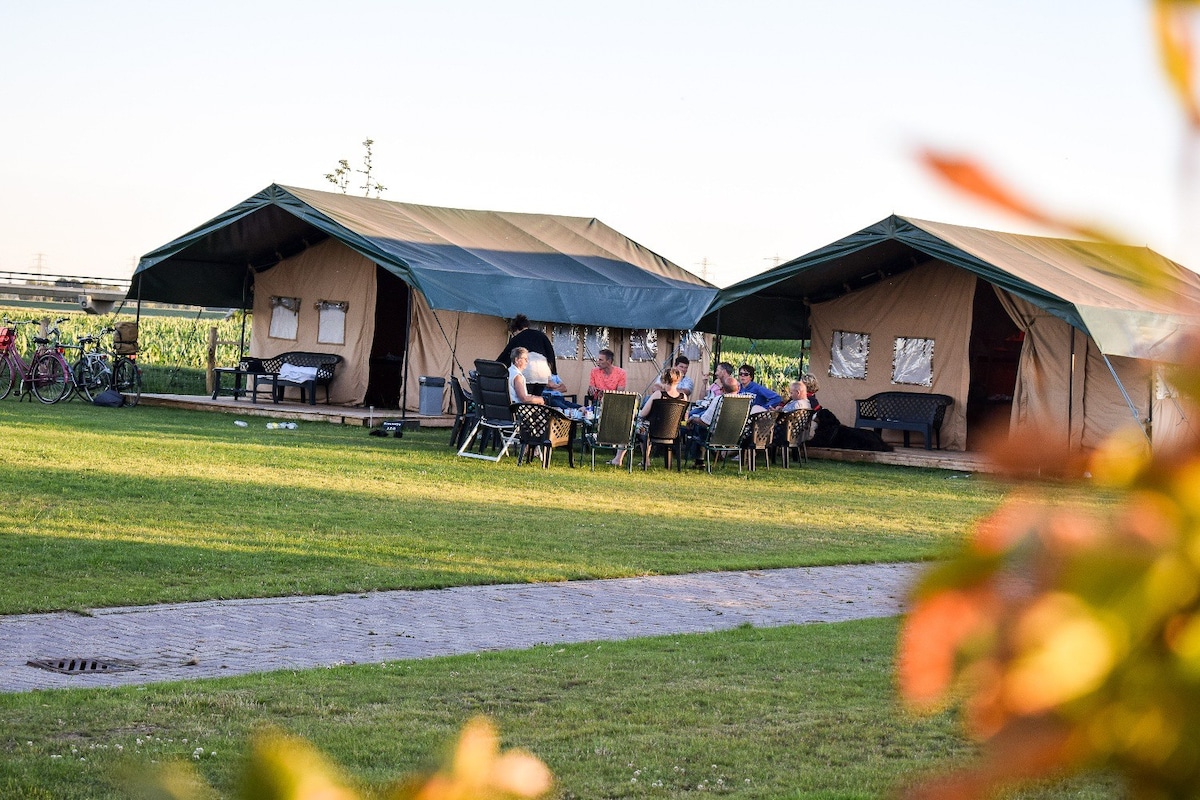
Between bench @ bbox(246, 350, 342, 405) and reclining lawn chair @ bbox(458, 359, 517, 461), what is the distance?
7879 mm

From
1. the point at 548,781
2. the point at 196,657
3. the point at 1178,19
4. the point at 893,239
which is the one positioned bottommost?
the point at 196,657

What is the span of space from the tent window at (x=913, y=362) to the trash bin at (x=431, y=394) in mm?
7536

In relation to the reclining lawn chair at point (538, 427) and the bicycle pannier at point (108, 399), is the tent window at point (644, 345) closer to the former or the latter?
the bicycle pannier at point (108, 399)

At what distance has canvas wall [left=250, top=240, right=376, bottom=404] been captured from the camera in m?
25.5

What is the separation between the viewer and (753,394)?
19.5 metres

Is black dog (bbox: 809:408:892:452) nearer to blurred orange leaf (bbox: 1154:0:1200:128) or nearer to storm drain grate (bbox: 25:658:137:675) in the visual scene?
storm drain grate (bbox: 25:658:137:675)

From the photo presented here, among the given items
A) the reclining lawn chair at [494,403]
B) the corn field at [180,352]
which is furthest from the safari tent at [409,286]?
the reclining lawn chair at [494,403]

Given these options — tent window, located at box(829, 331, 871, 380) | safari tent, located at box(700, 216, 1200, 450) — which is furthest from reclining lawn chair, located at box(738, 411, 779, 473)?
tent window, located at box(829, 331, 871, 380)

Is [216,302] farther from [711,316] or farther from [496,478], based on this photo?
[496,478]

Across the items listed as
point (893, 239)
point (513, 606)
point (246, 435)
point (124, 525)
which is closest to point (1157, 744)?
point (513, 606)

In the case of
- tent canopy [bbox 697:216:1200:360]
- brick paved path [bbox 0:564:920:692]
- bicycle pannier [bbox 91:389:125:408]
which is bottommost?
brick paved path [bbox 0:564:920:692]

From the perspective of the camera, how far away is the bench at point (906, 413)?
22.4 m

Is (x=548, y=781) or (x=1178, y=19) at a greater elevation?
(x=1178, y=19)

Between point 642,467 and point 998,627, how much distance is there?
17.3m
